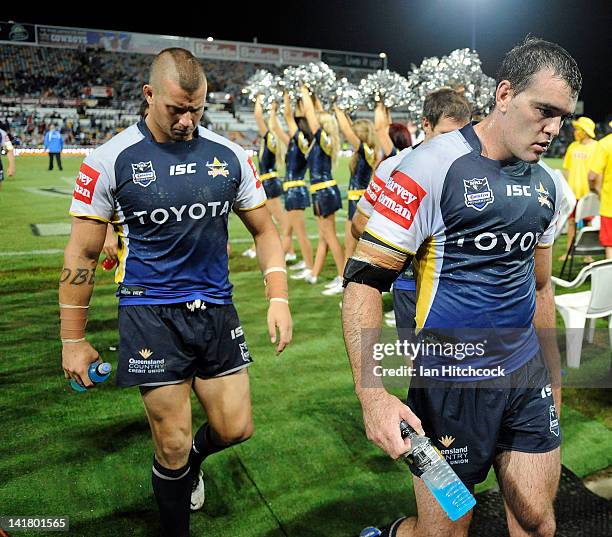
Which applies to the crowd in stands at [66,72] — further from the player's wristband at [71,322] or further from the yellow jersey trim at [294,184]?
the player's wristband at [71,322]

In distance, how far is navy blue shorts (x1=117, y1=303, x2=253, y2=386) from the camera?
284cm

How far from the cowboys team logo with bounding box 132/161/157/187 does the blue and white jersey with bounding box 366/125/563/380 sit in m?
1.12

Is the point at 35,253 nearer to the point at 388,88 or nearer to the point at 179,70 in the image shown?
the point at 388,88

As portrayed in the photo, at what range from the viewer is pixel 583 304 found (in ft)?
17.2

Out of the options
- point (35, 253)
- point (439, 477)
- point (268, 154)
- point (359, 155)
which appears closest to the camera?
point (439, 477)

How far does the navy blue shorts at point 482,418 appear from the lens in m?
2.24

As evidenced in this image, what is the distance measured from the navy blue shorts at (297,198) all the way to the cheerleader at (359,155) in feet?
3.80

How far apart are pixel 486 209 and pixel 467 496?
0.92m

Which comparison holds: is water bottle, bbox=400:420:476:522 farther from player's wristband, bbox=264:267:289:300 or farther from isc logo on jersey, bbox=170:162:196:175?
isc logo on jersey, bbox=170:162:196:175

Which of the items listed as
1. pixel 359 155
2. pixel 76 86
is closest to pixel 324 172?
pixel 359 155

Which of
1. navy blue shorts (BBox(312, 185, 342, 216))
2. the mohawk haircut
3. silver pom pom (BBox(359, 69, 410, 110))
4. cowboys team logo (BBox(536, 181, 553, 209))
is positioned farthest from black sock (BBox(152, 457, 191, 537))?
silver pom pom (BBox(359, 69, 410, 110))

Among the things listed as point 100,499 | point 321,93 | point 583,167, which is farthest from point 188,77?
point 583,167

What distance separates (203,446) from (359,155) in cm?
483

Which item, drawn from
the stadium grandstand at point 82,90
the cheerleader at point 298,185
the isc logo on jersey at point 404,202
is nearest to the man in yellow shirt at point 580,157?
the cheerleader at point 298,185
